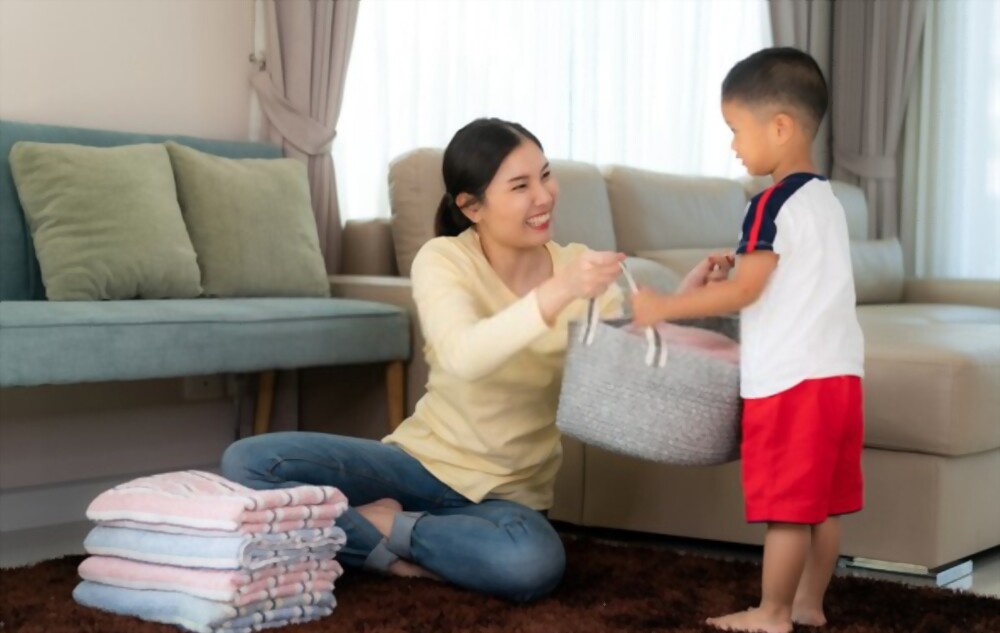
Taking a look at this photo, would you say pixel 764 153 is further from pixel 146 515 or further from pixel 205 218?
pixel 205 218

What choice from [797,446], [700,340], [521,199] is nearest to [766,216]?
[700,340]

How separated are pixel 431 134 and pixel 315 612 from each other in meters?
2.32

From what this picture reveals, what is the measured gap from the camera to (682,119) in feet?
16.9

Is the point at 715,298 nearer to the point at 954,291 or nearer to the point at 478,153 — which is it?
the point at 478,153

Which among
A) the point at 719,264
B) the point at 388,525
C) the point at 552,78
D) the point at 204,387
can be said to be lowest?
the point at 204,387

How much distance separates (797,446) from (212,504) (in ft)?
2.89

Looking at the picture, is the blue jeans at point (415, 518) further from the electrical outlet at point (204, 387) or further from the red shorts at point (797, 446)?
the electrical outlet at point (204, 387)

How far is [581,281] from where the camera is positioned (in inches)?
76.0

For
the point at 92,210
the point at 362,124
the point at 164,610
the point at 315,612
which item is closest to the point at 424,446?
the point at 315,612

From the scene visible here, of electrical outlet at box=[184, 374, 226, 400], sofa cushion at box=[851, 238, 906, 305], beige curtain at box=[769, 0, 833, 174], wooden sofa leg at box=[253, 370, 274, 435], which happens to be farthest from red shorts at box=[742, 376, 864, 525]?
beige curtain at box=[769, 0, 833, 174]

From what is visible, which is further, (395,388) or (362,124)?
(362,124)

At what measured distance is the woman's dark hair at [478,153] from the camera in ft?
7.52

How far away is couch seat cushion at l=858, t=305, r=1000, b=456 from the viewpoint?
2.51 meters

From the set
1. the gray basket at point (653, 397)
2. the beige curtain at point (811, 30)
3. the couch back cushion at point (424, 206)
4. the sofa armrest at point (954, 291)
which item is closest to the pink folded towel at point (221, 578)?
the gray basket at point (653, 397)
